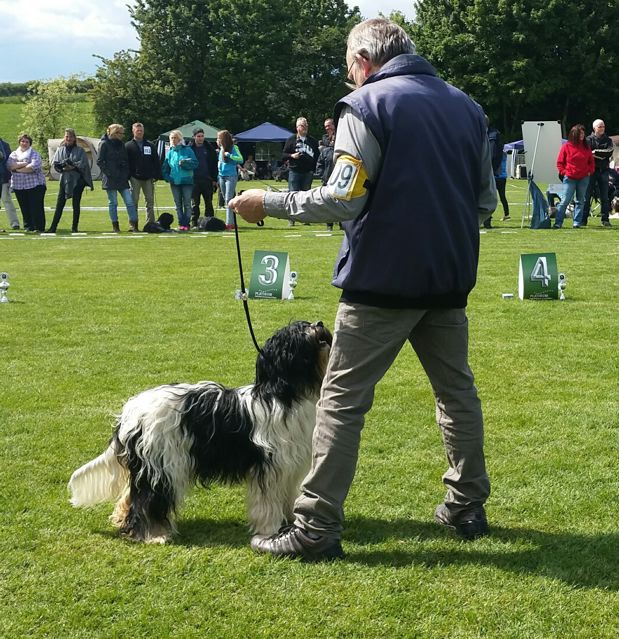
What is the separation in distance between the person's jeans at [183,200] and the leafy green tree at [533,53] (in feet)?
112

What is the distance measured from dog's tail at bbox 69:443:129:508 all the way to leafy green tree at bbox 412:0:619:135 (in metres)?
46.0

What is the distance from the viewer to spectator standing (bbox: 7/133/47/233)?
615 inches

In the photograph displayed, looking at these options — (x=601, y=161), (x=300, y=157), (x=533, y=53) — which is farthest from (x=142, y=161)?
(x=533, y=53)

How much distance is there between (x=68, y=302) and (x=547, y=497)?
6.21m

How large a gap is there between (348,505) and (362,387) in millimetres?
931

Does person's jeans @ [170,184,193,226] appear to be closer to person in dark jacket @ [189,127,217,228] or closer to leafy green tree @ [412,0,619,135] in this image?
person in dark jacket @ [189,127,217,228]

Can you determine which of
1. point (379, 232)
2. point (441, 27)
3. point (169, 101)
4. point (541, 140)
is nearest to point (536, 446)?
point (379, 232)

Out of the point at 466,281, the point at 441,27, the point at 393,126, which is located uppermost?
Result: the point at 441,27

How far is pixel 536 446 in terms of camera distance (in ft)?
15.0

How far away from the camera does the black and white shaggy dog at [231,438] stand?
11.2ft

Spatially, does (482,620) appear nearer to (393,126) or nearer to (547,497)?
(547,497)

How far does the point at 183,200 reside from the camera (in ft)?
53.8

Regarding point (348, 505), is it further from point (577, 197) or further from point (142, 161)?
point (577, 197)

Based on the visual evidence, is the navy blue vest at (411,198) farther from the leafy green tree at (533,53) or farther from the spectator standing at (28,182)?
the leafy green tree at (533,53)
